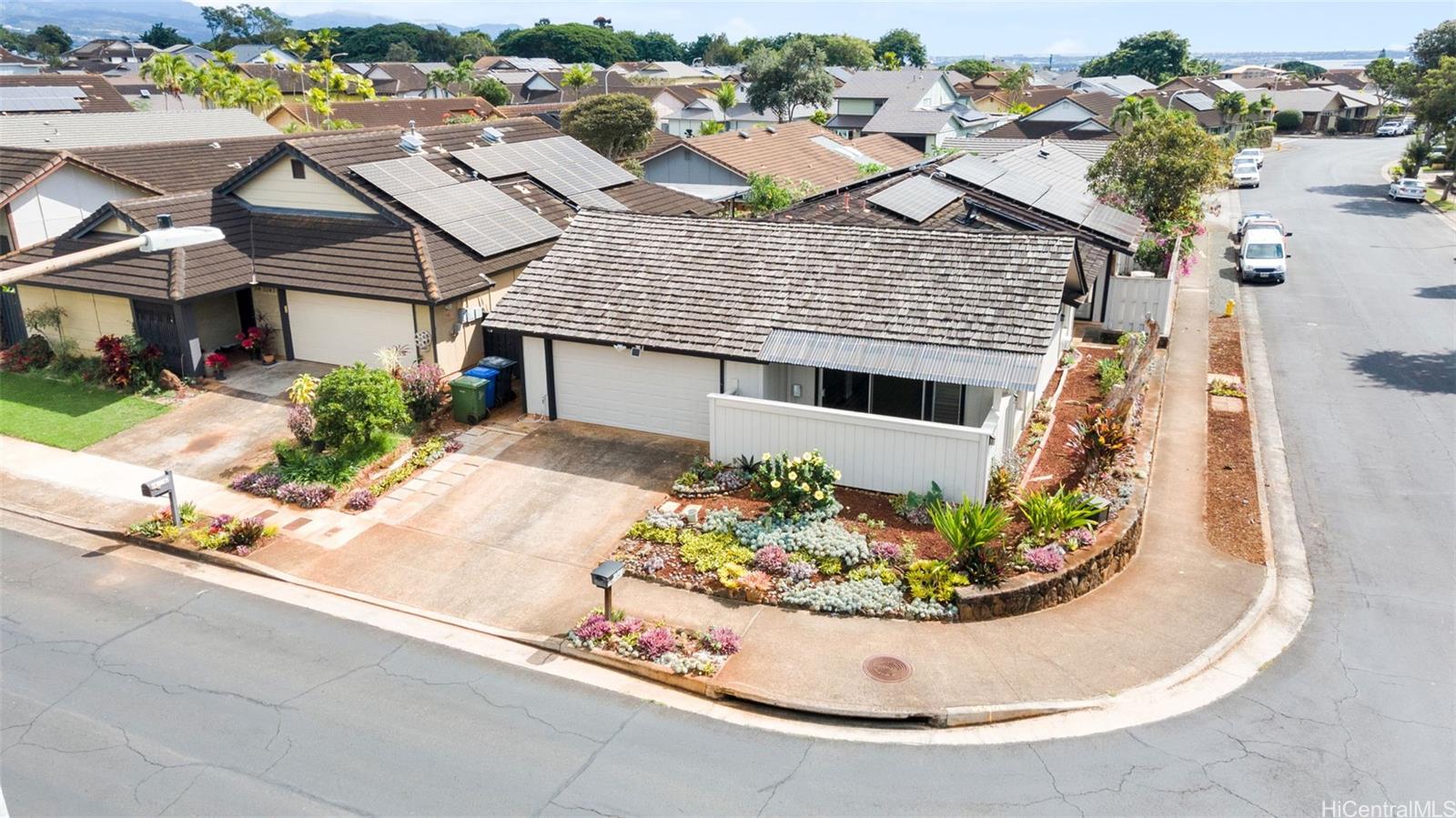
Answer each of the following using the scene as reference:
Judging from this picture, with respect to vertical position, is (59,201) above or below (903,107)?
below

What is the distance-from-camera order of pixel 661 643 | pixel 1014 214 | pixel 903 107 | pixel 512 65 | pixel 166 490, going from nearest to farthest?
pixel 661 643
pixel 166 490
pixel 1014 214
pixel 903 107
pixel 512 65

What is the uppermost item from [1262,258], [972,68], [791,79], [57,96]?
[972,68]

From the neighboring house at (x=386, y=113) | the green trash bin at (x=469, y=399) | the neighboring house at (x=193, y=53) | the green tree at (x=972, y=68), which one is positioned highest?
the neighboring house at (x=193, y=53)

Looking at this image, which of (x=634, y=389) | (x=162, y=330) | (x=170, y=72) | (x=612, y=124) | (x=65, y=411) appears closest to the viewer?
(x=634, y=389)

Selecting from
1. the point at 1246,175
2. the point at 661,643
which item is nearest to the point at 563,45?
the point at 1246,175

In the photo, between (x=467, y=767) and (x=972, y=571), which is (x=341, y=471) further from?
(x=972, y=571)

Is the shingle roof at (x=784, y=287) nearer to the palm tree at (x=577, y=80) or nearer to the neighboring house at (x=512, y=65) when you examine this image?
the palm tree at (x=577, y=80)

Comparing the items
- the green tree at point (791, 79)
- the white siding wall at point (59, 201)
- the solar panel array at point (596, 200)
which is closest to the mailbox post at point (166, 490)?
the solar panel array at point (596, 200)

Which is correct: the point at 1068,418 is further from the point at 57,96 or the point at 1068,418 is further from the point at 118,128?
the point at 57,96
